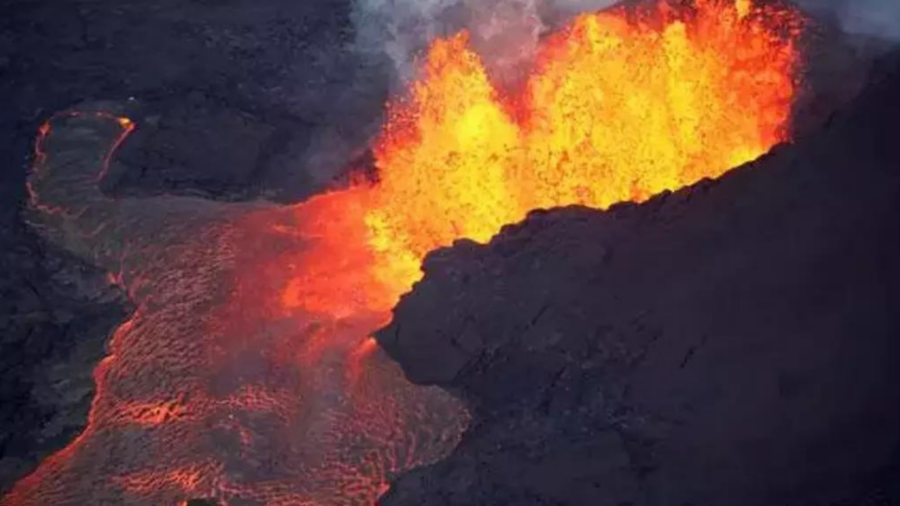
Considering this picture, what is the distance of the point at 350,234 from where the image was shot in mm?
8008

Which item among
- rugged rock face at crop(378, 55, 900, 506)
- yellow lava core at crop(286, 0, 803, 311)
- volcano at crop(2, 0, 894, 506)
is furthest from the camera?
yellow lava core at crop(286, 0, 803, 311)

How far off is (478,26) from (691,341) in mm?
3955

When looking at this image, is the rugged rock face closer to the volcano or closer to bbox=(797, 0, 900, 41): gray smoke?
the volcano

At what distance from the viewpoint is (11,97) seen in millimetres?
9398

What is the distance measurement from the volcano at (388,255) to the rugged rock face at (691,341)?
0.12 ft

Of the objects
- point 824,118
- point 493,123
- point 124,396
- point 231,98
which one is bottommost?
point 124,396

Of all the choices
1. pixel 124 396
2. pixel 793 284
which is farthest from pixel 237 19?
pixel 793 284

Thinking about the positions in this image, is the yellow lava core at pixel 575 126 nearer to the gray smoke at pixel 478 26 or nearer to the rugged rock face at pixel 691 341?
the gray smoke at pixel 478 26

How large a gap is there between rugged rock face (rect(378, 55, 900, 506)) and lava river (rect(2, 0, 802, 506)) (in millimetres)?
405

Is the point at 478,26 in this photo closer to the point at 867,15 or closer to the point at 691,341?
the point at 867,15

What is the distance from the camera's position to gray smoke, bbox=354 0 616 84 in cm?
905

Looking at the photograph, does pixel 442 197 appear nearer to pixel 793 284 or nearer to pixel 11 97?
pixel 793 284

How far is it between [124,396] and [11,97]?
3.87 meters

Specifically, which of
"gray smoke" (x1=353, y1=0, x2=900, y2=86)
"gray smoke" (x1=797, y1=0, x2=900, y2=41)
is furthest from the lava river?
"gray smoke" (x1=797, y1=0, x2=900, y2=41)
